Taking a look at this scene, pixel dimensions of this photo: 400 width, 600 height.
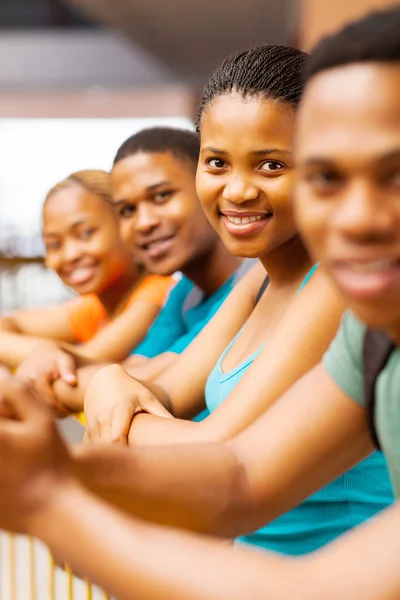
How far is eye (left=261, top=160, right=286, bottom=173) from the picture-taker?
88 centimetres

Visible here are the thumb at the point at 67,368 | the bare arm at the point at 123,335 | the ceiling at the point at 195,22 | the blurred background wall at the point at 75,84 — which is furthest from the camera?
the blurred background wall at the point at 75,84

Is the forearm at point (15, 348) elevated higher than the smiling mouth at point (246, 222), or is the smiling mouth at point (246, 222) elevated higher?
the smiling mouth at point (246, 222)

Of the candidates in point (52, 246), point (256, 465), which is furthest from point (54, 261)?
point (256, 465)

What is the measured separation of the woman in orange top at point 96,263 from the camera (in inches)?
61.4

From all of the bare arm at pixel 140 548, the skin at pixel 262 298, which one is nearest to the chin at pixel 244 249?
the skin at pixel 262 298

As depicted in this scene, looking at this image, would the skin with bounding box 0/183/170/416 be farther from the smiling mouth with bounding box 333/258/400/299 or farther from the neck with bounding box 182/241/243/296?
the smiling mouth with bounding box 333/258/400/299

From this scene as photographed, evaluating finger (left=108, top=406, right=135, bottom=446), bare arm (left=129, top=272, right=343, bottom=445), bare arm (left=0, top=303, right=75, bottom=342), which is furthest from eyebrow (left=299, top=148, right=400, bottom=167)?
bare arm (left=0, top=303, right=75, bottom=342)

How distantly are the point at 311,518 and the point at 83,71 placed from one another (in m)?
11.2

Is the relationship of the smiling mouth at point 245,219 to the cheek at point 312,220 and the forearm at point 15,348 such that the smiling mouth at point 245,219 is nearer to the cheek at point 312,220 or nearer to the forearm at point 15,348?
the cheek at point 312,220

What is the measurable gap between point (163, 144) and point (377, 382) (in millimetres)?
836

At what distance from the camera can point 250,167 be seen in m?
0.89

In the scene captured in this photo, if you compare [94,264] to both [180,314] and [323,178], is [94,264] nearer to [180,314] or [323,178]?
[180,314]

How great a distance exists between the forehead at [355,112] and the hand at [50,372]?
0.76 metres

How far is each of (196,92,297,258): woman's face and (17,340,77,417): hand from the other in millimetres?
397
